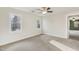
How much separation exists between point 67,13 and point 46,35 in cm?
177

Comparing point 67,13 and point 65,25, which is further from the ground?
point 67,13

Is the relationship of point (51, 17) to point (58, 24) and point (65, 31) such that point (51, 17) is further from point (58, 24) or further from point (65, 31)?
point (65, 31)

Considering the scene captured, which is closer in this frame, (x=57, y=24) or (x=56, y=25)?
(x=56, y=25)

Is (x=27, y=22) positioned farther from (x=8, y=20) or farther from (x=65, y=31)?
(x=65, y=31)

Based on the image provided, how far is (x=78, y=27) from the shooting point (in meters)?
8.23

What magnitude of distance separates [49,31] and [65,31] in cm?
112

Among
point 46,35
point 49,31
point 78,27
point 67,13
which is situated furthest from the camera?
point 78,27

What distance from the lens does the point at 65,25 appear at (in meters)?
4.81
